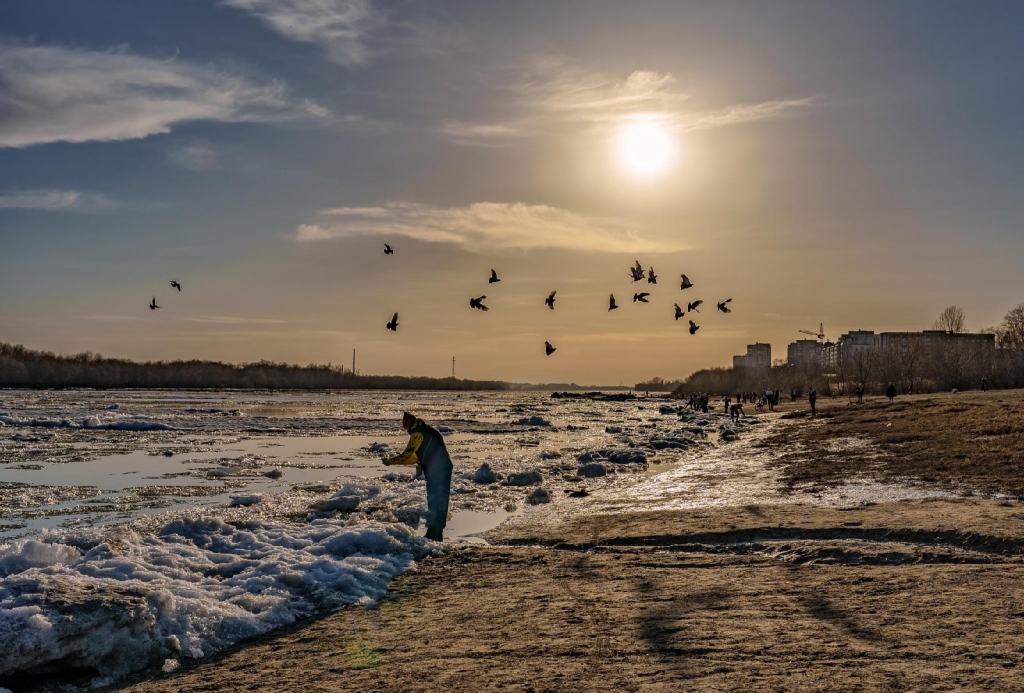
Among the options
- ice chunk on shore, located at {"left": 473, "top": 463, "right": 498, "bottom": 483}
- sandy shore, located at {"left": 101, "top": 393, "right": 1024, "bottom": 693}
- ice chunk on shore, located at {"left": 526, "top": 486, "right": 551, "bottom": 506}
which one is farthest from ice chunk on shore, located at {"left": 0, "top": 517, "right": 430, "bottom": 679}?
ice chunk on shore, located at {"left": 473, "top": 463, "right": 498, "bottom": 483}

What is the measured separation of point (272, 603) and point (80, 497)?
1012 cm

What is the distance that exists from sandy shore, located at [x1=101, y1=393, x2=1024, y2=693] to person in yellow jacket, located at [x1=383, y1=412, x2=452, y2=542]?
111cm

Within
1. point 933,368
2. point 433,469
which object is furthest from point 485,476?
point 933,368

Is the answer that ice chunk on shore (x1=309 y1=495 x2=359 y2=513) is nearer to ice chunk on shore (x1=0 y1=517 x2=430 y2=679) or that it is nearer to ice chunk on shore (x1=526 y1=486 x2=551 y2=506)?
ice chunk on shore (x1=0 y1=517 x2=430 y2=679)

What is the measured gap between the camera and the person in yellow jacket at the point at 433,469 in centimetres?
1184

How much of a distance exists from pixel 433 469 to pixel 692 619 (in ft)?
19.3

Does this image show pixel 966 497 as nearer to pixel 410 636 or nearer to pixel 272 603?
pixel 410 636

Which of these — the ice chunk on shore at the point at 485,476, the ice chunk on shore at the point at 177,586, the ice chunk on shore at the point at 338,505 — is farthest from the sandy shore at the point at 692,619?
the ice chunk on shore at the point at 485,476

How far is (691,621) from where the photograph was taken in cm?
677

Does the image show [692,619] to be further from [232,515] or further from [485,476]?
[485,476]

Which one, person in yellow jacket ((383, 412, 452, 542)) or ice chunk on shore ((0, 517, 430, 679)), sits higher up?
person in yellow jacket ((383, 412, 452, 542))

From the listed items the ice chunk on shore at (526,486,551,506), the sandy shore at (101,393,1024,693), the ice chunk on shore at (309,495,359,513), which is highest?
the sandy shore at (101,393,1024,693)

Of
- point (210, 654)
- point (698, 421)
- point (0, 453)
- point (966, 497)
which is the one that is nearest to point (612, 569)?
point (210, 654)

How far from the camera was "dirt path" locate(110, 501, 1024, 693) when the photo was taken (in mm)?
5555
